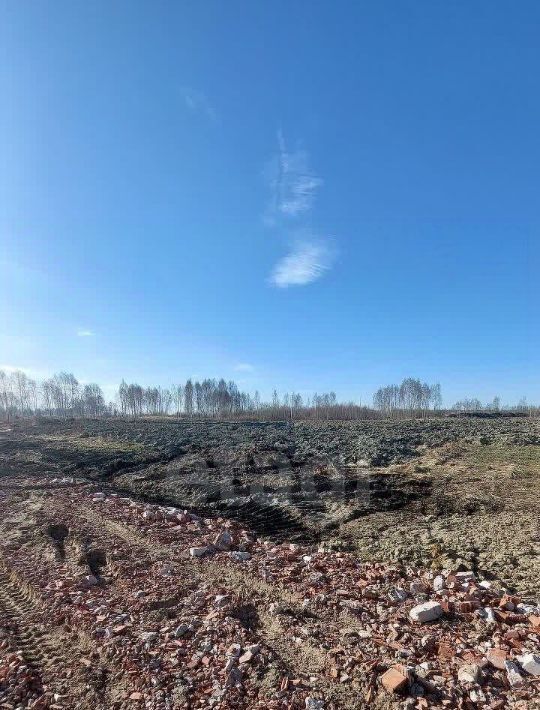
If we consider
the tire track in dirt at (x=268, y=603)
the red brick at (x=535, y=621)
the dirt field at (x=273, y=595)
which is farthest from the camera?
the red brick at (x=535, y=621)

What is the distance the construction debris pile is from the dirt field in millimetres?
19

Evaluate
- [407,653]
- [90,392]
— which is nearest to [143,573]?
[407,653]

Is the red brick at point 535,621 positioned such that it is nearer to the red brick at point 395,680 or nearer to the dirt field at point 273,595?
the dirt field at point 273,595

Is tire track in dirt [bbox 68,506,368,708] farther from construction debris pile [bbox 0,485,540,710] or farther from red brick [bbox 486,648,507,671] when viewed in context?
red brick [bbox 486,648,507,671]

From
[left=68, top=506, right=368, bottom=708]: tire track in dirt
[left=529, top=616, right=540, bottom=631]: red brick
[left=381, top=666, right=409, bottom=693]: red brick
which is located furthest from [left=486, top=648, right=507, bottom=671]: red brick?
[left=68, top=506, right=368, bottom=708]: tire track in dirt

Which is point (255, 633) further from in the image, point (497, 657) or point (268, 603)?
point (497, 657)

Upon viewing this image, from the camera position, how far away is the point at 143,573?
5992 millimetres

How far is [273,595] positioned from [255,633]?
0.87m

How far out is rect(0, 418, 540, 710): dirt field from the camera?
3.54m

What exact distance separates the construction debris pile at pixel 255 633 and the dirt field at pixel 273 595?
19mm

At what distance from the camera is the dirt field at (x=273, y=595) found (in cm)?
354

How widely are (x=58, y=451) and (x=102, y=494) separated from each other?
13662mm

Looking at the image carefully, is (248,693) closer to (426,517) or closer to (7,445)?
(426,517)

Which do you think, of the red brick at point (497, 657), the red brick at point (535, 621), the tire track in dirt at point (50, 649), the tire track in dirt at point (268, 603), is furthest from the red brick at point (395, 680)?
the tire track in dirt at point (50, 649)
